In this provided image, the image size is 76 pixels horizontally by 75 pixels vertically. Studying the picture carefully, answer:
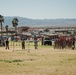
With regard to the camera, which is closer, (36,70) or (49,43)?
(36,70)

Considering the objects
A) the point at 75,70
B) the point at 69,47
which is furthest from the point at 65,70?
the point at 69,47

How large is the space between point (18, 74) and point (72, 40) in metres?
24.8

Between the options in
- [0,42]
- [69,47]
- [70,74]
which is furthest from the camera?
[0,42]

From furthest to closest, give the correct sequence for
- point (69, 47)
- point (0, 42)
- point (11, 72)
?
point (0, 42)
point (69, 47)
point (11, 72)

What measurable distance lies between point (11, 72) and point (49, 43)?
123 ft

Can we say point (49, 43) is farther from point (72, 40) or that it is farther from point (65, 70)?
point (65, 70)

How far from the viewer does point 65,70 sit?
730 inches

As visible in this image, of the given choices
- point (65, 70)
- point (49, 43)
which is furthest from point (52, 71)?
point (49, 43)

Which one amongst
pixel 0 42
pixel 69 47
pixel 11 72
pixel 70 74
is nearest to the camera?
pixel 70 74

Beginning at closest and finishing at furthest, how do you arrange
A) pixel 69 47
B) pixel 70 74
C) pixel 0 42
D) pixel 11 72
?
pixel 70 74
pixel 11 72
pixel 69 47
pixel 0 42

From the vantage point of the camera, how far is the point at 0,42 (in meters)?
54.8

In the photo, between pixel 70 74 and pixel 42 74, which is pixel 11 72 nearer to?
pixel 42 74

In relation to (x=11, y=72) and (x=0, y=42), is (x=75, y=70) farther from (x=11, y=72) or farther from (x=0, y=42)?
(x=0, y=42)

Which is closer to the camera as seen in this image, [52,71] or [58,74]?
[58,74]
